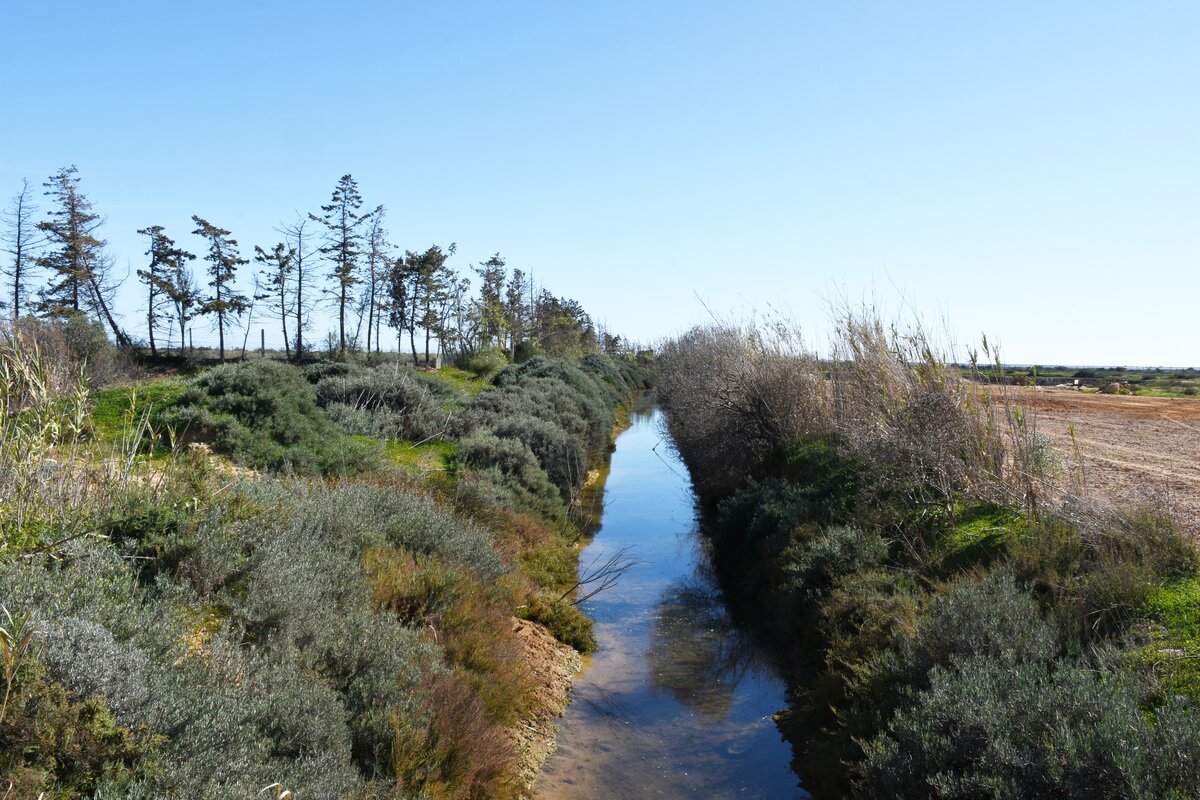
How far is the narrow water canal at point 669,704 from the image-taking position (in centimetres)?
671

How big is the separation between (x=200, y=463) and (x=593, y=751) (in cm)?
442

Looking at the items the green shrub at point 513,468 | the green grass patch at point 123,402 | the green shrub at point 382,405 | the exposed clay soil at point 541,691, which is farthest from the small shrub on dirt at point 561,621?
the green grass patch at point 123,402

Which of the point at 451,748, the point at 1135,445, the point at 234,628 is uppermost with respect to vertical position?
the point at 1135,445

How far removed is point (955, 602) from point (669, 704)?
3465mm

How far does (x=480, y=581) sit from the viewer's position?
7.93 m

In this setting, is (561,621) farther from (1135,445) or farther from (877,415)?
(1135,445)

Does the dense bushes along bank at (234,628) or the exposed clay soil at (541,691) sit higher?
the dense bushes along bank at (234,628)

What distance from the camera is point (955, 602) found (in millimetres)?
6195

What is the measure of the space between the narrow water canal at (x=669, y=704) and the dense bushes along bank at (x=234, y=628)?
0.73m

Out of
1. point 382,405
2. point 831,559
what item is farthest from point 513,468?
point 831,559

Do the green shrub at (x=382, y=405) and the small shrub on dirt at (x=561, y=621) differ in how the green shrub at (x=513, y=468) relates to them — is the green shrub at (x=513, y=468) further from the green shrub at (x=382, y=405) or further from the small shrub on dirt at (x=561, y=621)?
the small shrub on dirt at (x=561, y=621)

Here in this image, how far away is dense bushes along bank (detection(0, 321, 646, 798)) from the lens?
3320 mm

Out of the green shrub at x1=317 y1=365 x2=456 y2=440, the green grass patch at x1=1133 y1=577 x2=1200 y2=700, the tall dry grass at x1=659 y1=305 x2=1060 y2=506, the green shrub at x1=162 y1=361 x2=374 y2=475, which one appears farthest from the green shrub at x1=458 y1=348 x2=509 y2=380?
the green grass patch at x1=1133 y1=577 x2=1200 y2=700

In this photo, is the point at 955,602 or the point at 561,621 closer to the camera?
the point at 955,602
